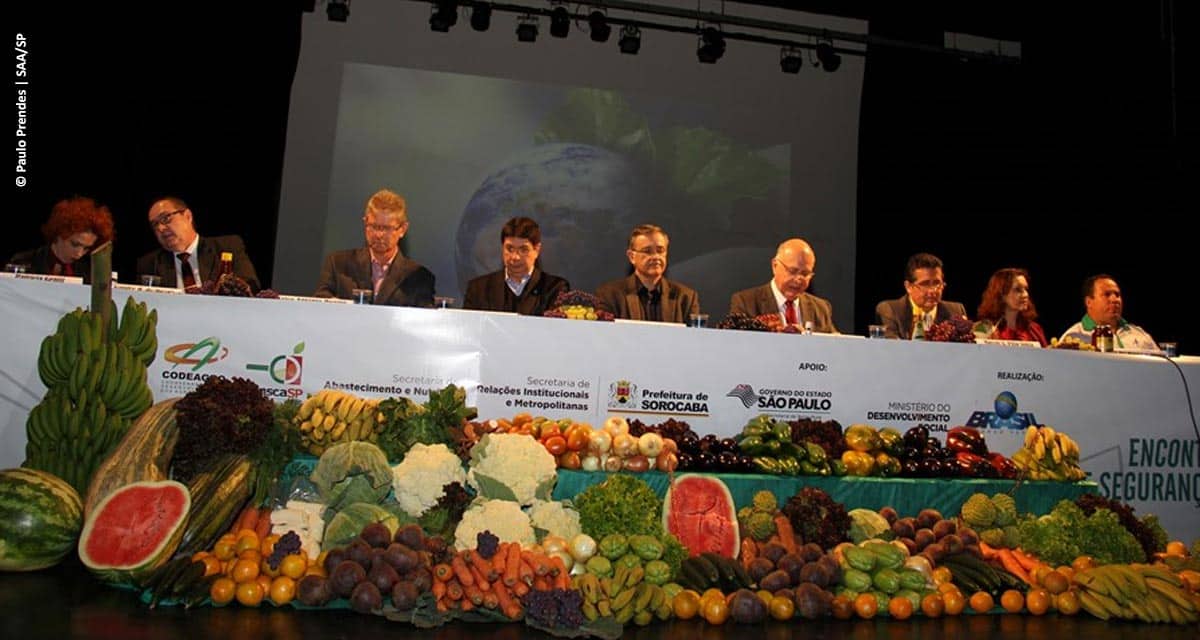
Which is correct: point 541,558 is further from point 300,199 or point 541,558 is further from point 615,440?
point 300,199

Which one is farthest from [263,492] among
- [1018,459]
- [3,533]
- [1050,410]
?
[1050,410]

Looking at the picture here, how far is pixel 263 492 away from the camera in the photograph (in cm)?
404

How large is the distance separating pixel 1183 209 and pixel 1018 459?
5939 mm

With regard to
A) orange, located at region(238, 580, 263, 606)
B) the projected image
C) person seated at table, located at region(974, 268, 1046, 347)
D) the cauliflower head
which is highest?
the projected image

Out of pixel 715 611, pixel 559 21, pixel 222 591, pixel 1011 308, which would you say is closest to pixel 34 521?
pixel 222 591

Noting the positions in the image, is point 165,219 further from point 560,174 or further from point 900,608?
point 900,608

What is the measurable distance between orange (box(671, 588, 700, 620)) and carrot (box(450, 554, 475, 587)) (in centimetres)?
78

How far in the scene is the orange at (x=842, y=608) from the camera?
382cm

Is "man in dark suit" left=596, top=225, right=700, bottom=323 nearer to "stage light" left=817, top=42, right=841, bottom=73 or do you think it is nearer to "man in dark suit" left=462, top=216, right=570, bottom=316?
"man in dark suit" left=462, top=216, right=570, bottom=316

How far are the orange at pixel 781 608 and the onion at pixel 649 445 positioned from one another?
930 millimetres

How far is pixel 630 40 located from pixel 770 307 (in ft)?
12.9

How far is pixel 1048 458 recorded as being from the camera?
503 cm

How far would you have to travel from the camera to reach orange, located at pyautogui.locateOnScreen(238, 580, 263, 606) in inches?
137

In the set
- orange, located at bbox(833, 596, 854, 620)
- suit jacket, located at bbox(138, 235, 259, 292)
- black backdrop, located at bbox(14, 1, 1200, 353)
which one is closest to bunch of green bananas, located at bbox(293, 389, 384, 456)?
orange, located at bbox(833, 596, 854, 620)
